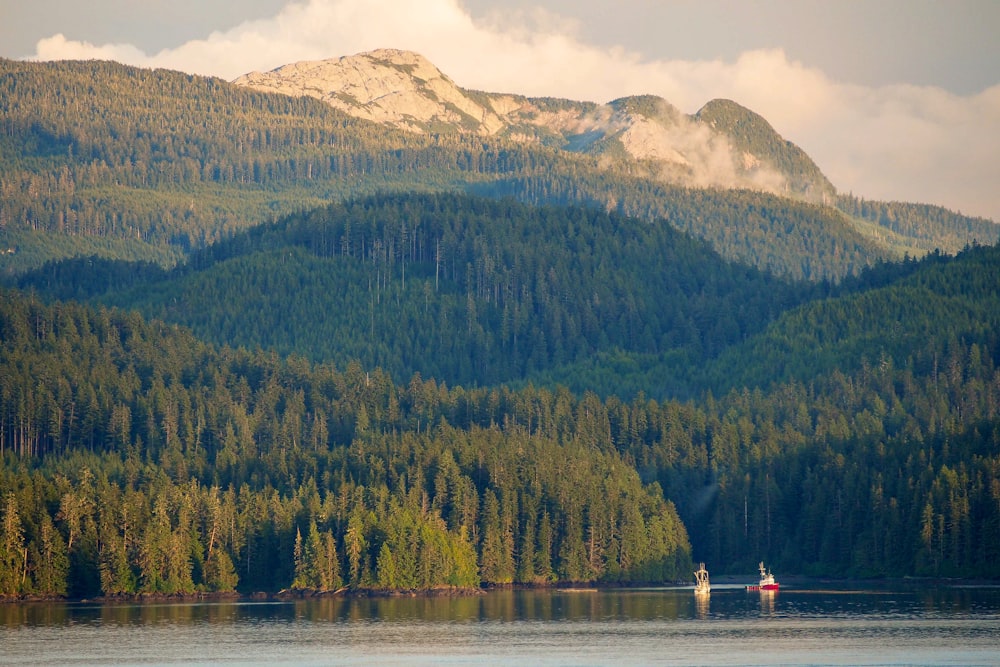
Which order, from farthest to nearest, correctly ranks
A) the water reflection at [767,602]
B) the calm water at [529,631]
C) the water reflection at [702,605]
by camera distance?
the water reflection at [767,602]
the water reflection at [702,605]
the calm water at [529,631]

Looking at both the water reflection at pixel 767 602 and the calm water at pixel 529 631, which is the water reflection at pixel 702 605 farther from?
the water reflection at pixel 767 602

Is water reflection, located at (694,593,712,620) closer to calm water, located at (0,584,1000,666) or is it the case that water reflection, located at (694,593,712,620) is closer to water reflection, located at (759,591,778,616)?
calm water, located at (0,584,1000,666)

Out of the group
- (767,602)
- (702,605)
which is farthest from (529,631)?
(767,602)

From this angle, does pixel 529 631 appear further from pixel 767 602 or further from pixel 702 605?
pixel 767 602

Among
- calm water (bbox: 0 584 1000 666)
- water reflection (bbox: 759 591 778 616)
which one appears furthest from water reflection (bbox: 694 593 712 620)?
water reflection (bbox: 759 591 778 616)

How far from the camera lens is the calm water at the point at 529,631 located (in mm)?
133625

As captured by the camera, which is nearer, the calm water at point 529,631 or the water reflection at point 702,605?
the calm water at point 529,631

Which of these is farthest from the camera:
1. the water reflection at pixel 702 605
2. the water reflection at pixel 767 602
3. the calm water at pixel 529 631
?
the water reflection at pixel 767 602

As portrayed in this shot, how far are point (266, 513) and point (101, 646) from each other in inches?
2208

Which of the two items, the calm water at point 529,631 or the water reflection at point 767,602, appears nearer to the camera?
the calm water at point 529,631

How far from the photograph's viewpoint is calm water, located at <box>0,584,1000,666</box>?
13362cm

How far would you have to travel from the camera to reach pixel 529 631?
153 metres

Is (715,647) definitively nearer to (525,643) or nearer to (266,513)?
(525,643)

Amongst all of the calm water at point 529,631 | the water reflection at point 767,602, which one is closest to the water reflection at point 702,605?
the calm water at point 529,631
